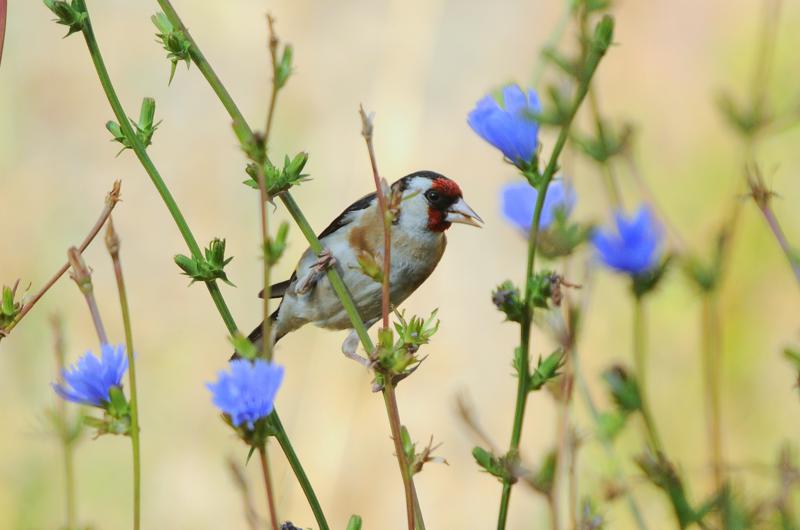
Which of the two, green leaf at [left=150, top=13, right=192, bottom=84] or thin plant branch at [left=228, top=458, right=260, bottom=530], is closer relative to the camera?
thin plant branch at [left=228, top=458, right=260, bottom=530]

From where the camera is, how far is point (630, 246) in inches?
41.1

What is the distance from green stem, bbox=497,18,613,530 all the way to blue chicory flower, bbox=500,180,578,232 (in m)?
0.15

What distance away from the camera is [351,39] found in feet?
11.7

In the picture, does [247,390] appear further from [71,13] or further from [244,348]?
[71,13]

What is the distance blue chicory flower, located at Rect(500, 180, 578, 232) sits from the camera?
103cm

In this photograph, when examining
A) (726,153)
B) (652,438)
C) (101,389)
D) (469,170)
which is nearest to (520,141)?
(652,438)

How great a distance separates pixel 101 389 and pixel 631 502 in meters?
0.44

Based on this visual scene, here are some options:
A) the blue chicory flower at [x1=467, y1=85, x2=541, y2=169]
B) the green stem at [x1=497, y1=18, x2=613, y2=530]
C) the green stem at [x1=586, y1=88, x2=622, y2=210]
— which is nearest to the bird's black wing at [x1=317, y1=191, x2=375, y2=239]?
the green stem at [x1=586, y1=88, x2=622, y2=210]

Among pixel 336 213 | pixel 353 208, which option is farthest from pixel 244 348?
pixel 336 213

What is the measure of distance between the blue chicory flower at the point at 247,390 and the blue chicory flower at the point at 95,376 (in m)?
0.12

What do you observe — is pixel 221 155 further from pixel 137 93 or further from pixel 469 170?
pixel 469 170

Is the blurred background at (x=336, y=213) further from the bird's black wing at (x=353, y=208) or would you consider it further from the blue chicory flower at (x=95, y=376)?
the blue chicory flower at (x=95, y=376)

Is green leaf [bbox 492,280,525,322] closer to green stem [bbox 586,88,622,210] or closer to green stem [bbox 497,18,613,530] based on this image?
green stem [bbox 497,18,613,530]

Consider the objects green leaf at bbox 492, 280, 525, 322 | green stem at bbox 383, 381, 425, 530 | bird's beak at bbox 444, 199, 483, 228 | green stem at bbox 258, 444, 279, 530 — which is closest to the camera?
green stem at bbox 258, 444, 279, 530
